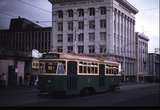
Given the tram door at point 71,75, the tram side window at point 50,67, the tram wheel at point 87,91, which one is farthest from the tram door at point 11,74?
the tram side window at point 50,67

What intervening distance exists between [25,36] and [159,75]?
7.66 m

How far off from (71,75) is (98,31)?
3049 centimetres

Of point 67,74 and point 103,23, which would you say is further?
point 103,23

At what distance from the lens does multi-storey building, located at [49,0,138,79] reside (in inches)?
1033

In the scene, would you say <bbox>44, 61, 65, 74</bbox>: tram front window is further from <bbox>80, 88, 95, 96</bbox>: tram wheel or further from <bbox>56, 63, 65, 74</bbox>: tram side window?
<bbox>80, 88, 95, 96</bbox>: tram wheel

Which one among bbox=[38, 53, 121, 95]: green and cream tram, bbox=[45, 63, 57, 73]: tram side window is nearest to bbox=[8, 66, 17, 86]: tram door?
bbox=[38, 53, 121, 95]: green and cream tram

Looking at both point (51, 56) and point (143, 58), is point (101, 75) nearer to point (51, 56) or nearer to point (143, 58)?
point (51, 56)

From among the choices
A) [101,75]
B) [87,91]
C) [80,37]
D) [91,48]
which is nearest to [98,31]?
[91,48]

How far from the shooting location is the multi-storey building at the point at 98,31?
86.1ft

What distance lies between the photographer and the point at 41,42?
16.2 meters

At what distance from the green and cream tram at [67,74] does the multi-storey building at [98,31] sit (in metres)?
3.92

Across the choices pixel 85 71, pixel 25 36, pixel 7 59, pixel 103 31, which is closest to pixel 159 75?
pixel 85 71

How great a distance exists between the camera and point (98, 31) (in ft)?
160

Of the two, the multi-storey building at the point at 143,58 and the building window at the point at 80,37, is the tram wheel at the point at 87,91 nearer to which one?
the multi-storey building at the point at 143,58
